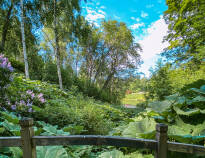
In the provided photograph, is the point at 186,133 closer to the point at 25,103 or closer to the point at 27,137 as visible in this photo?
the point at 27,137

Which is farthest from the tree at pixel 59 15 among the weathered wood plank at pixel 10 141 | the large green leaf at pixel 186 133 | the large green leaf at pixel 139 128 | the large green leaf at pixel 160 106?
the large green leaf at pixel 186 133

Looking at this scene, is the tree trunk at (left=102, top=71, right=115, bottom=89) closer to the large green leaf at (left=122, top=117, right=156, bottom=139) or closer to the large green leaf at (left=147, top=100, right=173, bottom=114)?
the large green leaf at (left=147, top=100, right=173, bottom=114)

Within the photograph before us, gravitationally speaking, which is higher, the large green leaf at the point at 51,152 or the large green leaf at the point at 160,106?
the large green leaf at the point at 160,106

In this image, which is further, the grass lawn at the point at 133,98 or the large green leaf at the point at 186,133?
the grass lawn at the point at 133,98

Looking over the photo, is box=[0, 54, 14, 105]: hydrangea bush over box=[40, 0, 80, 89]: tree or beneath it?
beneath

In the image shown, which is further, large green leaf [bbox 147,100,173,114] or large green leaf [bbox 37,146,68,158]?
large green leaf [bbox 147,100,173,114]

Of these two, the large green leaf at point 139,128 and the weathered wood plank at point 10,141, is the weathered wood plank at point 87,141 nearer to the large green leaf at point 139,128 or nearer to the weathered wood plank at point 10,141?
the weathered wood plank at point 10,141

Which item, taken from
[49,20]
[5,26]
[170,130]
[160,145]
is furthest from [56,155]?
[5,26]

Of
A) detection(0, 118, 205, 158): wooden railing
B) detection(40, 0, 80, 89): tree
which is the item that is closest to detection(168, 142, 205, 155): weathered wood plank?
detection(0, 118, 205, 158): wooden railing

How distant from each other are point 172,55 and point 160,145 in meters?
7.36

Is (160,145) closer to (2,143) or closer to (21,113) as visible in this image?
(2,143)

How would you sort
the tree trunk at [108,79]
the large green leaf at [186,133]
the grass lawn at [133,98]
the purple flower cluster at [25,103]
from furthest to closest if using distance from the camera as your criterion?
the grass lawn at [133,98]
the tree trunk at [108,79]
the purple flower cluster at [25,103]
the large green leaf at [186,133]

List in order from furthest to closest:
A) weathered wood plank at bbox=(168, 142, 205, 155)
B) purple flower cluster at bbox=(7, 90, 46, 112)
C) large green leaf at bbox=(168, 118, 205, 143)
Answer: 1. purple flower cluster at bbox=(7, 90, 46, 112)
2. large green leaf at bbox=(168, 118, 205, 143)
3. weathered wood plank at bbox=(168, 142, 205, 155)

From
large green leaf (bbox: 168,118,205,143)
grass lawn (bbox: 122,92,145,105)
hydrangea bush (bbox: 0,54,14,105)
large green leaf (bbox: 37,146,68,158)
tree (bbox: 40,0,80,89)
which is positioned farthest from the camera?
grass lawn (bbox: 122,92,145,105)
